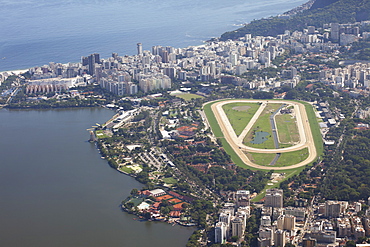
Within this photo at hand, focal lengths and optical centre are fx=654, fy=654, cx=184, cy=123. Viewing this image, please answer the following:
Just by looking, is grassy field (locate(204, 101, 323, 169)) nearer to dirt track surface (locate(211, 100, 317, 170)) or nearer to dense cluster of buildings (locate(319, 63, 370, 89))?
dirt track surface (locate(211, 100, 317, 170))

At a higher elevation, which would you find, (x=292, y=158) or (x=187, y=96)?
(x=187, y=96)

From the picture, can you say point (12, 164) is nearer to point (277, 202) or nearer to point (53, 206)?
point (53, 206)

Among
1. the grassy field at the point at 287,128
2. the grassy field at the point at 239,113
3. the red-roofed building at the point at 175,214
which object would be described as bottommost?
the red-roofed building at the point at 175,214

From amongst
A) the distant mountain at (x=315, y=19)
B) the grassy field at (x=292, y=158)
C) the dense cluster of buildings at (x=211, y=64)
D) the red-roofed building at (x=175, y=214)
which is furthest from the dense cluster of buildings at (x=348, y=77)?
the red-roofed building at (x=175, y=214)

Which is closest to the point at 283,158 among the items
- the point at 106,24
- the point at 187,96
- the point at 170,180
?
the point at 170,180

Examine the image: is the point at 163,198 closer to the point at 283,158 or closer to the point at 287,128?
the point at 283,158

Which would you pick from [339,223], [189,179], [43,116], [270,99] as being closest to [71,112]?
[43,116]

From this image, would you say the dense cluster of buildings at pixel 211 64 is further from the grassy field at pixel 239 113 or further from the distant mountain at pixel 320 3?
the distant mountain at pixel 320 3

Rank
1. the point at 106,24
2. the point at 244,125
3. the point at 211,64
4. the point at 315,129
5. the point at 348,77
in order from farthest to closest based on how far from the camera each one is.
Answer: the point at 106,24 → the point at 211,64 → the point at 348,77 → the point at 244,125 → the point at 315,129
